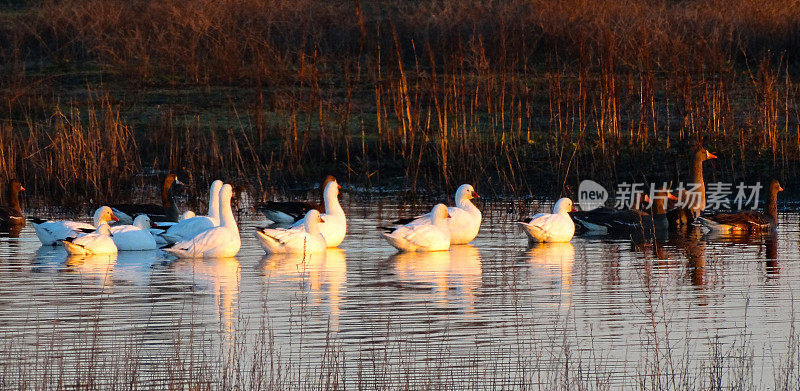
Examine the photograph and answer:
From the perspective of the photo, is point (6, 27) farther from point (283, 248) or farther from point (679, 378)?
point (679, 378)

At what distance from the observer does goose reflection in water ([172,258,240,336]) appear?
390 inches

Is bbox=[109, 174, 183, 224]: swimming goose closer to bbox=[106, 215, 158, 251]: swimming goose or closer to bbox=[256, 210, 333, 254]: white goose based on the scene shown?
bbox=[106, 215, 158, 251]: swimming goose

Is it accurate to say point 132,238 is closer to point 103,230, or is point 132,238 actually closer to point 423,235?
point 103,230

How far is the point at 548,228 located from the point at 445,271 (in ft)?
8.35

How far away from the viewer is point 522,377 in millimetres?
7344

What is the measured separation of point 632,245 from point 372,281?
4.32 meters

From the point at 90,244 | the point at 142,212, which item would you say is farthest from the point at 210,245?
the point at 142,212

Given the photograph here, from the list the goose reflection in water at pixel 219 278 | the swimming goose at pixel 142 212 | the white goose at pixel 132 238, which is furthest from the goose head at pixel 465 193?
the swimming goose at pixel 142 212

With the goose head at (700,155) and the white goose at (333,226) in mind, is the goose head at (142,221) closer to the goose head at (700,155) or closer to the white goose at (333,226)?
the white goose at (333,226)

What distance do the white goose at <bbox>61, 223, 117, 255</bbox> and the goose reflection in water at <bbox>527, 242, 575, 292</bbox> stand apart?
4577mm

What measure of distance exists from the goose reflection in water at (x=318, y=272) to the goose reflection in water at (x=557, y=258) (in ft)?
6.57

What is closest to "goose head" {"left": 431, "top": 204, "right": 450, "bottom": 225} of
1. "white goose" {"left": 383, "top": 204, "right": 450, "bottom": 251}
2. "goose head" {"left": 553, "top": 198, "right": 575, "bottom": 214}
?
"white goose" {"left": 383, "top": 204, "right": 450, "bottom": 251}

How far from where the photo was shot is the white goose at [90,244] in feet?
44.0

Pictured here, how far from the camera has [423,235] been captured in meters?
14.0
